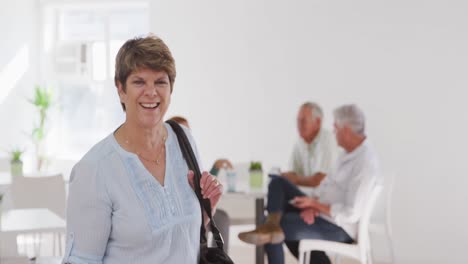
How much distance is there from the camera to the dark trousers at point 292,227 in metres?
3.94

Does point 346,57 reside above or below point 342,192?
above

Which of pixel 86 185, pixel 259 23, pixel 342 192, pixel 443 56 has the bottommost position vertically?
pixel 342 192

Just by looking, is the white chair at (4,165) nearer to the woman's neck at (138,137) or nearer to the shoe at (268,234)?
the shoe at (268,234)

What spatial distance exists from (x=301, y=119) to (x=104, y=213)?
11.2 feet

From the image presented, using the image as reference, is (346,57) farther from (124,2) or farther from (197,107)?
(124,2)

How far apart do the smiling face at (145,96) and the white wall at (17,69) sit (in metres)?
5.32

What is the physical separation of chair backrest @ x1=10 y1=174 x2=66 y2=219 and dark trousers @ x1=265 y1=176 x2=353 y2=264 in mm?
1316

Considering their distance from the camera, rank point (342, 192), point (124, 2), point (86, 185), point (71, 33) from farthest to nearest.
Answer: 1. point (71, 33)
2. point (124, 2)
3. point (342, 192)
4. point (86, 185)

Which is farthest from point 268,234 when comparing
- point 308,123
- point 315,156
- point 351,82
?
point 351,82

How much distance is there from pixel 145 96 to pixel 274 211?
282cm

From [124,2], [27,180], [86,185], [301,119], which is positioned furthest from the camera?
[124,2]

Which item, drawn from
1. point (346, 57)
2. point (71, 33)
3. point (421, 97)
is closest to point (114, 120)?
point (71, 33)

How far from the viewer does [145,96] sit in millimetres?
1534

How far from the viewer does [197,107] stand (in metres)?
6.29
